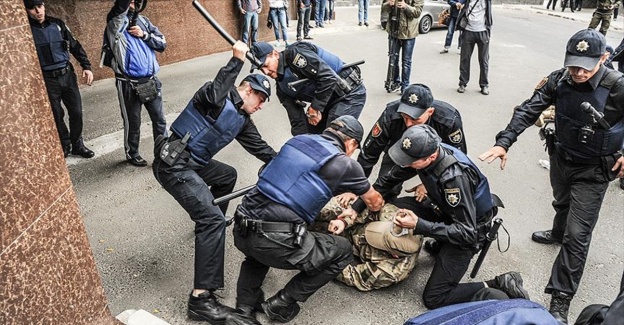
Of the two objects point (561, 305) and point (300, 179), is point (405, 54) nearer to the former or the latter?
point (561, 305)

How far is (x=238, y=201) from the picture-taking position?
15.4 feet

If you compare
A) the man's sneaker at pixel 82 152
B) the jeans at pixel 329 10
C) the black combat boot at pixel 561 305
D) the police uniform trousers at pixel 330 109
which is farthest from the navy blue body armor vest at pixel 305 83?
the jeans at pixel 329 10

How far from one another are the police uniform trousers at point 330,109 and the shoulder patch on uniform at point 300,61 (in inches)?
21.0

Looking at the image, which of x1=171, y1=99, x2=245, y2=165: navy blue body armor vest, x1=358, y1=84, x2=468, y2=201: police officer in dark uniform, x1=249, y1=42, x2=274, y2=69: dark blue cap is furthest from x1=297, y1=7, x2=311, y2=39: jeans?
x1=171, y1=99, x2=245, y2=165: navy blue body armor vest

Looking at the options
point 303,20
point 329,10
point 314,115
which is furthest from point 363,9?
point 314,115

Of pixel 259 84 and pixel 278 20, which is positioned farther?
pixel 278 20

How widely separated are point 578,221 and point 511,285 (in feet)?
2.17

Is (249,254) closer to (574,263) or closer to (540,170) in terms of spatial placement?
(574,263)

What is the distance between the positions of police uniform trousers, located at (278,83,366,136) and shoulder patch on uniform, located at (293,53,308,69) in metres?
0.53

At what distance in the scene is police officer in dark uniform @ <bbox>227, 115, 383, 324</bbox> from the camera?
279 cm

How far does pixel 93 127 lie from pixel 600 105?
5.84 m

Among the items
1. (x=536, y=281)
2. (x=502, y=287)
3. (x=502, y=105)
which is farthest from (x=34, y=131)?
(x=502, y=105)

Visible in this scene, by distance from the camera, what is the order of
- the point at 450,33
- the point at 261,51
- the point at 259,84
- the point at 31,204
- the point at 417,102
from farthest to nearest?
1. the point at 450,33
2. the point at 261,51
3. the point at 417,102
4. the point at 259,84
5. the point at 31,204

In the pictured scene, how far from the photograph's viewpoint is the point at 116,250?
151 inches
